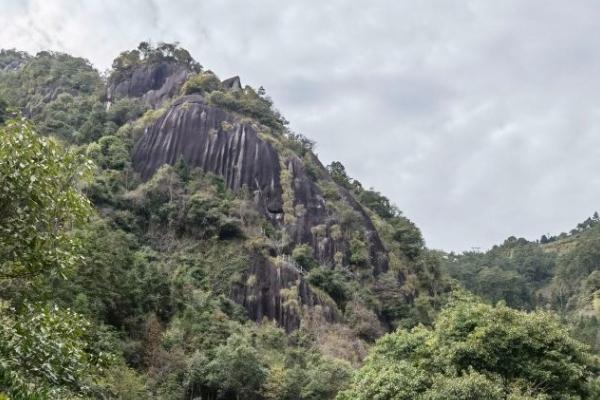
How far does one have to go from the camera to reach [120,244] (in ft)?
104

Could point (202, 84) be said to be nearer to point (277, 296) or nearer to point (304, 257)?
point (304, 257)

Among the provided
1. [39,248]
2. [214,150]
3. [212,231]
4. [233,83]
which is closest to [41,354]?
[39,248]

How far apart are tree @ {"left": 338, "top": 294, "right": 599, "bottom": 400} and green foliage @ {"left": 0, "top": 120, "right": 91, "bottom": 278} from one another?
1132cm

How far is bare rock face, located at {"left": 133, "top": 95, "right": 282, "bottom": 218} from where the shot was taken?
54000mm

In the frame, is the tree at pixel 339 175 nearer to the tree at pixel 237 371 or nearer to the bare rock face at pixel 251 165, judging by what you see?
the bare rock face at pixel 251 165

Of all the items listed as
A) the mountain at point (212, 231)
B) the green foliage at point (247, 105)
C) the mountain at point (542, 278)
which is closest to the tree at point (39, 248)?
the mountain at point (212, 231)

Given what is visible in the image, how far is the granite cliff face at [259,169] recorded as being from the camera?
50.5 m

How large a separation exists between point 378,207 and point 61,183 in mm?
62146

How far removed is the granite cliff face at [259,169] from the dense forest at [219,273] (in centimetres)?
20

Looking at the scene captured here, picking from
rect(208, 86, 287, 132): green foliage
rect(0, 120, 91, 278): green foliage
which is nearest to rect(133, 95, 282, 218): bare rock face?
rect(208, 86, 287, 132): green foliage

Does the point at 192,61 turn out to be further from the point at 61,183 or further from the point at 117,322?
the point at 61,183

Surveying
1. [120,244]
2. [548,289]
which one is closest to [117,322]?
[120,244]

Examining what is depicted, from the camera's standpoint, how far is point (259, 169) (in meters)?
55.4

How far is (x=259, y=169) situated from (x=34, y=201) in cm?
4899
